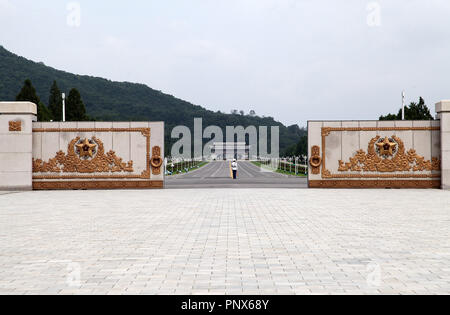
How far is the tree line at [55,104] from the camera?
2761 inches

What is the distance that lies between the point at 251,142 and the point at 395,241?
559 feet

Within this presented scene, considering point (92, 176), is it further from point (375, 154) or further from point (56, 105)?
point (56, 105)

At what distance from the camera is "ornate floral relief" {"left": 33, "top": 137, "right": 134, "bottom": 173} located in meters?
22.6

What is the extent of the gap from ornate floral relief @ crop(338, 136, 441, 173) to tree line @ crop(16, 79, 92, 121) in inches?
2286

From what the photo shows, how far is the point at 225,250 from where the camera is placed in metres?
7.76

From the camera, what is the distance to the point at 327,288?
18.0 feet

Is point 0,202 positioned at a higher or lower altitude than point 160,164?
lower

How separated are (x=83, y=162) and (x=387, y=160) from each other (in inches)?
611

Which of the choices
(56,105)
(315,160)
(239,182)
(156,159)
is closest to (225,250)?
(156,159)

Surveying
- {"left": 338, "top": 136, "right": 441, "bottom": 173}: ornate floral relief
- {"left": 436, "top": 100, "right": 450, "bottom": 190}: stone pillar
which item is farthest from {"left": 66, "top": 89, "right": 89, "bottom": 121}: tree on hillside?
{"left": 436, "top": 100, "right": 450, "bottom": 190}: stone pillar
